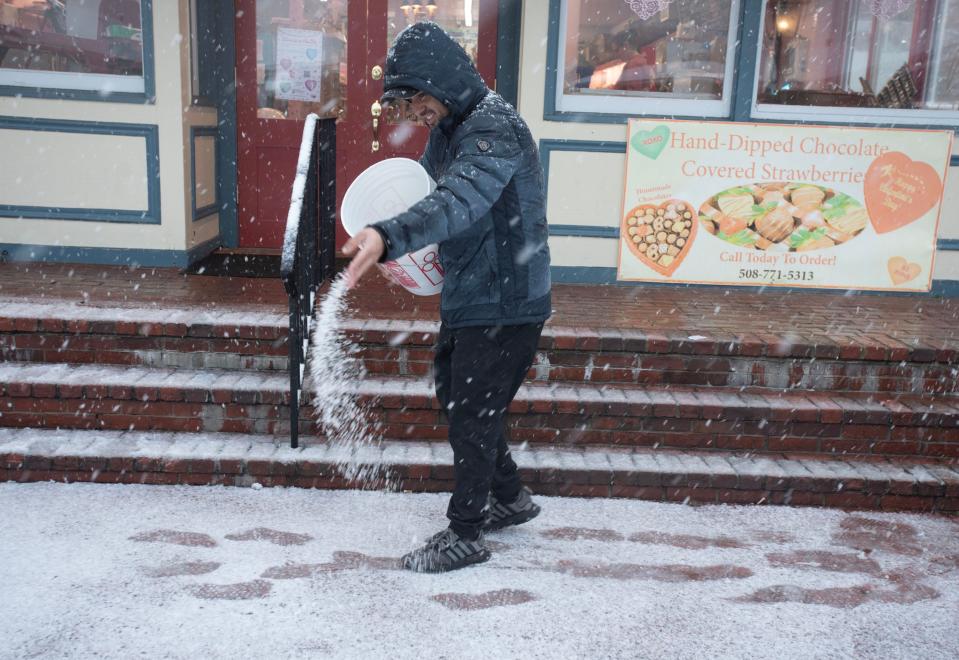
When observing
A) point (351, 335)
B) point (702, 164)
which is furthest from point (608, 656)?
point (702, 164)

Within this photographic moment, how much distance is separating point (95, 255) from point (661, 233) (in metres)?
4.24

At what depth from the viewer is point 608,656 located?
297 cm

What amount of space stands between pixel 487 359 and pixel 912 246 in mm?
4532

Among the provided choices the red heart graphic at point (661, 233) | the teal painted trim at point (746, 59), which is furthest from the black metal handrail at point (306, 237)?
the teal painted trim at point (746, 59)

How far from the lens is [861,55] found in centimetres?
660

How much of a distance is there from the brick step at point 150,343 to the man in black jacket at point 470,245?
157 centimetres

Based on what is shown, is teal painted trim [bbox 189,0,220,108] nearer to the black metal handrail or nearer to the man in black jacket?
the black metal handrail

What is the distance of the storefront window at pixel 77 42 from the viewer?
639 centimetres

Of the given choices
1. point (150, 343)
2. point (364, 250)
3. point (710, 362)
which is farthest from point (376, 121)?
point (364, 250)

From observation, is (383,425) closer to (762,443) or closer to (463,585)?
(463,585)

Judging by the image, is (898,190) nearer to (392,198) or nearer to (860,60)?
(860,60)

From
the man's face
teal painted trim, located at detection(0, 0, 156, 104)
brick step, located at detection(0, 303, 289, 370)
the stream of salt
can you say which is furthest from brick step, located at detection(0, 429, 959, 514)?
teal painted trim, located at detection(0, 0, 156, 104)

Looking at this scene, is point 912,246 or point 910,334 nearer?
point 910,334

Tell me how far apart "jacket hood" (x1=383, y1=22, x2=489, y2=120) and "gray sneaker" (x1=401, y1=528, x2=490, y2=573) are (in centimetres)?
171
